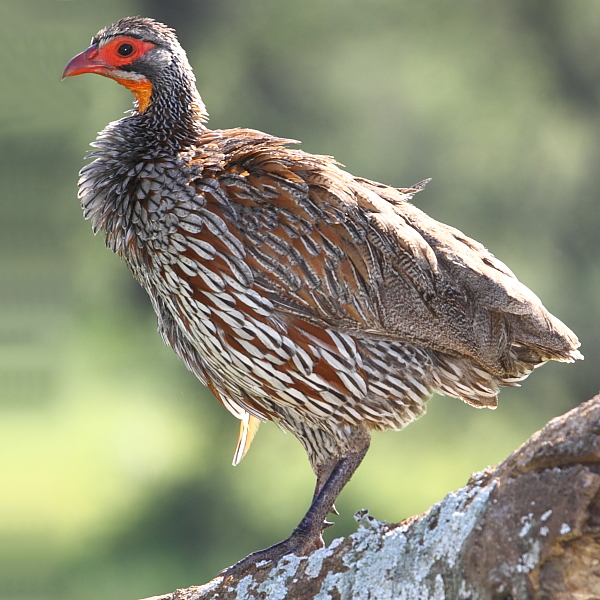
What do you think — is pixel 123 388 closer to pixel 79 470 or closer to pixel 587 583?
pixel 79 470

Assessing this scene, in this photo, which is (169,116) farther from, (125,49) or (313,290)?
(313,290)

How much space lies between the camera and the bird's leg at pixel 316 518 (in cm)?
419

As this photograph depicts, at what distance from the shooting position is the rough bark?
2.79 metres

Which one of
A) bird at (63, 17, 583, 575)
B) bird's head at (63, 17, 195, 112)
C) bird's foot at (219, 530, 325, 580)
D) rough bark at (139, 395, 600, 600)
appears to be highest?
bird's head at (63, 17, 195, 112)

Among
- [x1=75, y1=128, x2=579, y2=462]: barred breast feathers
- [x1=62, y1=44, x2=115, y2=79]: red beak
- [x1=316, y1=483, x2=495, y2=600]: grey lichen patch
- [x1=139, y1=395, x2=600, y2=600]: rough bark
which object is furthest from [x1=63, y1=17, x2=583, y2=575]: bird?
[x1=139, y1=395, x2=600, y2=600]: rough bark

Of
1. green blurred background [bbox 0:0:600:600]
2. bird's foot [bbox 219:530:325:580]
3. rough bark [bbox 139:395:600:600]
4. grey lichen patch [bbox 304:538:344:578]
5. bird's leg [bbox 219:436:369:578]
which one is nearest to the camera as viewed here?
rough bark [bbox 139:395:600:600]

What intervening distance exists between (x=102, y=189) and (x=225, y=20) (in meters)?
5.25

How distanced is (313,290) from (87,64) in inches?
68.1

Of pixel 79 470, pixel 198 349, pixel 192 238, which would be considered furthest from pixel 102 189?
pixel 79 470

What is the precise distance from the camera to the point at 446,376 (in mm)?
4477

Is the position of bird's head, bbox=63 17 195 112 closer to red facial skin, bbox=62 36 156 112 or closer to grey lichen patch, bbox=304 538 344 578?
red facial skin, bbox=62 36 156 112

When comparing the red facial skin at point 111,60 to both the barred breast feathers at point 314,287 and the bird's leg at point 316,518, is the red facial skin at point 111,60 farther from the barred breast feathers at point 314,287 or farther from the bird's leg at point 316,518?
the bird's leg at point 316,518

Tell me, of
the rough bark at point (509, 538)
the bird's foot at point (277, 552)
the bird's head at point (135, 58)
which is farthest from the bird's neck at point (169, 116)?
the rough bark at point (509, 538)

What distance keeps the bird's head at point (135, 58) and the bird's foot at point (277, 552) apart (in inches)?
92.5
